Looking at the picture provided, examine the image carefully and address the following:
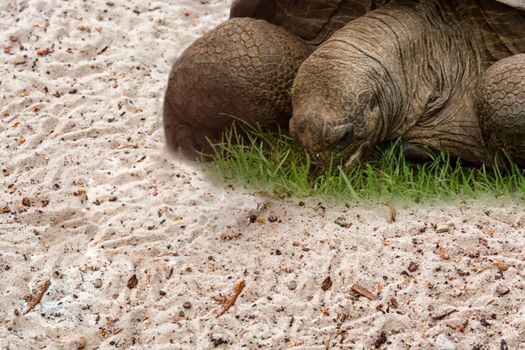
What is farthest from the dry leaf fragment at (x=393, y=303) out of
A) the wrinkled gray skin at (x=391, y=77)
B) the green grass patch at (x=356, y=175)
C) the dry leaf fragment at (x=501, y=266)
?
the wrinkled gray skin at (x=391, y=77)

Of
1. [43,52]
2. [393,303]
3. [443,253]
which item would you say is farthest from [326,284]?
[43,52]

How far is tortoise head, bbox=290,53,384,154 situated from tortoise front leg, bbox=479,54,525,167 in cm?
48

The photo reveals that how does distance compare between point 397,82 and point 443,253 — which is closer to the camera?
point 443,253

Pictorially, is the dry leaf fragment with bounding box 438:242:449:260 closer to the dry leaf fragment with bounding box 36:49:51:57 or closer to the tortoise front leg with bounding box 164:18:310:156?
the tortoise front leg with bounding box 164:18:310:156

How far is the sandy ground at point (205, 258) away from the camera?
11.6 feet

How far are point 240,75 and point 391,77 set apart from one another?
2.47 feet

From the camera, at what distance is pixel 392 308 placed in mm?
3578

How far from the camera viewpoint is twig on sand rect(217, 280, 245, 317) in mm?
3672

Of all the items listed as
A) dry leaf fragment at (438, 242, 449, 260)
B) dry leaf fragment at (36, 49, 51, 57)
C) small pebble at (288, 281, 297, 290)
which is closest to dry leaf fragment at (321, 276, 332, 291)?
small pebble at (288, 281, 297, 290)

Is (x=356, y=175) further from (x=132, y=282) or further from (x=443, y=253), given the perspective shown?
(x=132, y=282)

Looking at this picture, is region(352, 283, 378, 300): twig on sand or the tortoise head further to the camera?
the tortoise head

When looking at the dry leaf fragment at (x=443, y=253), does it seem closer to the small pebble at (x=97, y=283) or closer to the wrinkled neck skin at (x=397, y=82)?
the wrinkled neck skin at (x=397, y=82)

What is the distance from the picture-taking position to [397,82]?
433 cm

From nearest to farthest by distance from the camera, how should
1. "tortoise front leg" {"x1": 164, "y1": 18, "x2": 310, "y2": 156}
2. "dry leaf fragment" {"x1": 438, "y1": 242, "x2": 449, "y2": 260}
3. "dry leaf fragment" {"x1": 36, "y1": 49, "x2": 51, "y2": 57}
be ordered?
1. "dry leaf fragment" {"x1": 438, "y1": 242, "x2": 449, "y2": 260}
2. "tortoise front leg" {"x1": 164, "y1": 18, "x2": 310, "y2": 156}
3. "dry leaf fragment" {"x1": 36, "y1": 49, "x2": 51, "y2": 57}
